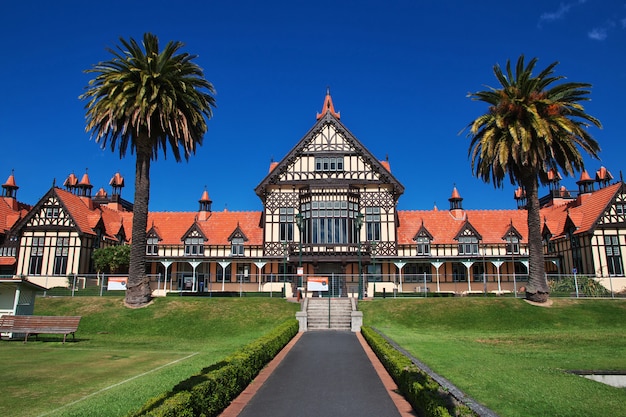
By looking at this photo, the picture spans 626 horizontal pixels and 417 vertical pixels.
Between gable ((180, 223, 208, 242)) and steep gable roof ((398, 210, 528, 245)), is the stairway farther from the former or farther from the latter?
gable ((180, 223, 208, 242))

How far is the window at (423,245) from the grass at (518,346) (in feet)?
48.0

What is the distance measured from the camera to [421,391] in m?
9.75

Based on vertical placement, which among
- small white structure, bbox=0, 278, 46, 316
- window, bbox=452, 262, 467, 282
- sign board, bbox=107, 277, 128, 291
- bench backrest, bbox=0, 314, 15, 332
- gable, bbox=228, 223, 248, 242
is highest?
gable, bbox=228, 223, 248, 242

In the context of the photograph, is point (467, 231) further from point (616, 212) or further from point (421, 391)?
point (421, 391)

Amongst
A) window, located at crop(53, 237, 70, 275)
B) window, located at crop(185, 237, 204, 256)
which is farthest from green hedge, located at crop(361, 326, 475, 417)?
window, located at crop(53, 237, 70, 275)

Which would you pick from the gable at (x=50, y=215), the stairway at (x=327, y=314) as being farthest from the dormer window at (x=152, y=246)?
the stairway at (x=327, y=314)

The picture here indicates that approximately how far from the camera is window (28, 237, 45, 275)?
48184 mm

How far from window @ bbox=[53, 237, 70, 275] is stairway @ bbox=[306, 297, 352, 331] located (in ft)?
93.5

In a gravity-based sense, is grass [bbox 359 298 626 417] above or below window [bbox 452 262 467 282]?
below

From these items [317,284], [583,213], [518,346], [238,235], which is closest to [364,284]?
[317,284]

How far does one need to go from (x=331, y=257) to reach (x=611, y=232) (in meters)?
27.2

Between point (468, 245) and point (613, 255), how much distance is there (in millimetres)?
13269

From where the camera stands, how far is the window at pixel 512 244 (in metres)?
50.2

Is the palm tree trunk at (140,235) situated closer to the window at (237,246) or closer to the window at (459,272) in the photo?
the window at (237,246)
